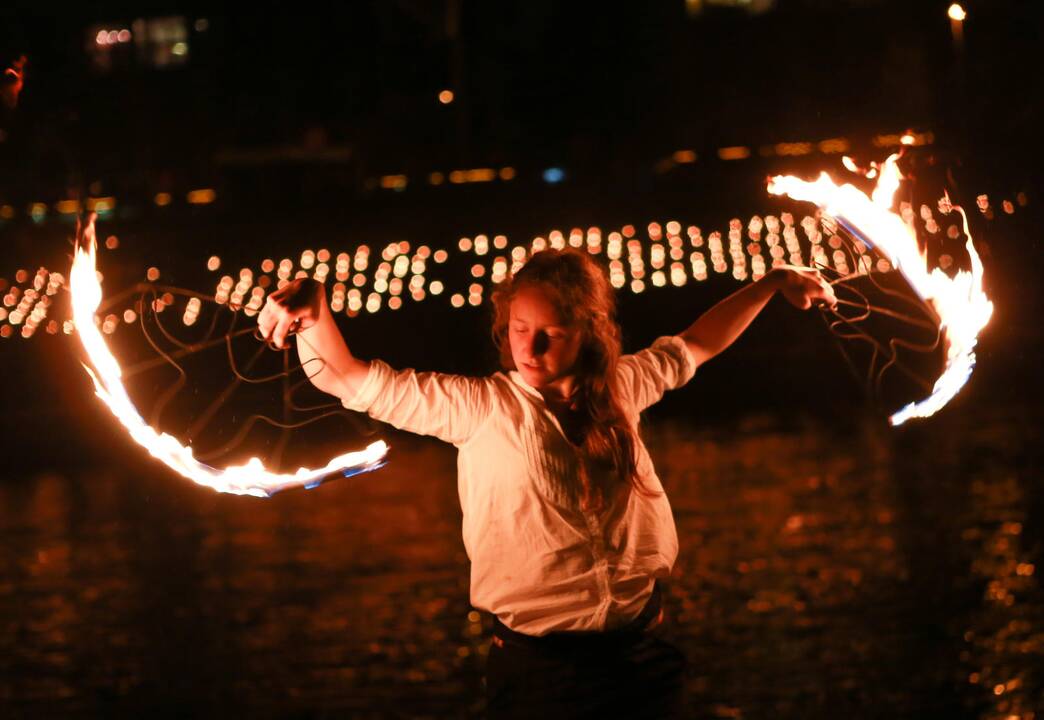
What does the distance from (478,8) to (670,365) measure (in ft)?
76.7

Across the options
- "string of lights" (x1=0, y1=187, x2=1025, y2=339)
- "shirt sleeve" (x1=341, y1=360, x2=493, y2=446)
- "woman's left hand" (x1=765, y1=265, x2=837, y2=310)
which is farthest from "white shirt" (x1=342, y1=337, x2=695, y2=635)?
"string of lights" (x1=0, y1=187, x2=1025, y2=339)

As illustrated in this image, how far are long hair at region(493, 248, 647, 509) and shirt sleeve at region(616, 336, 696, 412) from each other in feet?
0.36

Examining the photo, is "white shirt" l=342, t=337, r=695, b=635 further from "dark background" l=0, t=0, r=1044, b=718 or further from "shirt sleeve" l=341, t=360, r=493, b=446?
"dark background" l=0, t=0, r=1044, b=718

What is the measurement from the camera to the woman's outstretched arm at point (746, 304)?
332 centimetres

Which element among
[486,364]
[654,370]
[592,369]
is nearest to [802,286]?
[654,370]

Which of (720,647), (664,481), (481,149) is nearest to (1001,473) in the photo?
(664,481)

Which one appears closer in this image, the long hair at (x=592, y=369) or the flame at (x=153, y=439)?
the long hair at (x=592, y=369)

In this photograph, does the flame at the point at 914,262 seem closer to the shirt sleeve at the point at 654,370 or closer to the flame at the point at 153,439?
the shirt sleeve at the point at 654,370

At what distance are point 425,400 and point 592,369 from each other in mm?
386

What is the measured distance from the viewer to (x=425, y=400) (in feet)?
9.28

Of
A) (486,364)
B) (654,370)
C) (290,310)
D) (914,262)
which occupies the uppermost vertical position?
(486,364)

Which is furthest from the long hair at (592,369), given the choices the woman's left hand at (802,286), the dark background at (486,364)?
the dark background at (486,364)

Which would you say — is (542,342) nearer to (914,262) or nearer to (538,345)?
(538,345)

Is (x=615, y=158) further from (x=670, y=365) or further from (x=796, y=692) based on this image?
(x=670, y=365)
